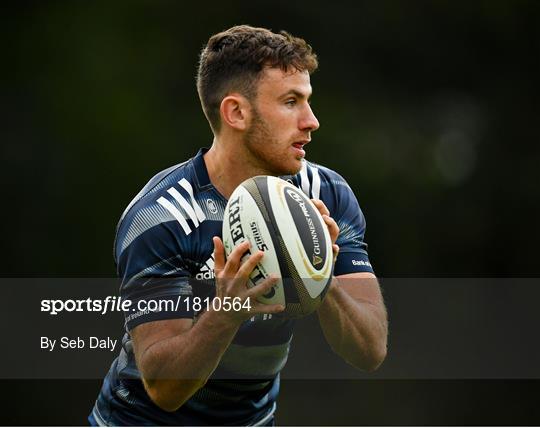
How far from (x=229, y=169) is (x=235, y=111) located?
207mm

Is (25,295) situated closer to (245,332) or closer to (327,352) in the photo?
(327,352)

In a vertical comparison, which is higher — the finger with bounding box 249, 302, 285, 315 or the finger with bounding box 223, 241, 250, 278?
the finger with bounding box 223, 241, 250, 278

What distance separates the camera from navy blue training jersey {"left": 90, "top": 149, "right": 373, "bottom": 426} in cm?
360

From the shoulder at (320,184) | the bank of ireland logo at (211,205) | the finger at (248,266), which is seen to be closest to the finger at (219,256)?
the finger at (248,266)

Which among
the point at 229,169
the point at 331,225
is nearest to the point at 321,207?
the point at 331,225

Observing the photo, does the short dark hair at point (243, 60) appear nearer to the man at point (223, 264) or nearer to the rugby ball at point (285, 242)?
the man at point (223, 264)

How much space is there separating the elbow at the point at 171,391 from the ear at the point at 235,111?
0.91m

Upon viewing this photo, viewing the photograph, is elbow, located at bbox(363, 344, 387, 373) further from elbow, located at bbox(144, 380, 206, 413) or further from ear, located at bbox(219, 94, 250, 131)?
ear, located at bbox(219, 94, 250, 131)

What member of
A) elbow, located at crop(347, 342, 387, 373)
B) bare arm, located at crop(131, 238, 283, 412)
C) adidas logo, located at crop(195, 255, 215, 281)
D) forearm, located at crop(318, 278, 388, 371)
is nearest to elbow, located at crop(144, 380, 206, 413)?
bare arm, located at crop(131, 238, 283, 412)

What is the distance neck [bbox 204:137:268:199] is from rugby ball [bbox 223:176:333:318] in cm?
35

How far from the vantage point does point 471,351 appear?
27.6 ft

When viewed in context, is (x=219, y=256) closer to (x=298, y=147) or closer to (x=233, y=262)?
(x=233, y=262)

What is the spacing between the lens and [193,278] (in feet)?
12.2

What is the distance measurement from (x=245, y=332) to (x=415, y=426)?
4.59m
